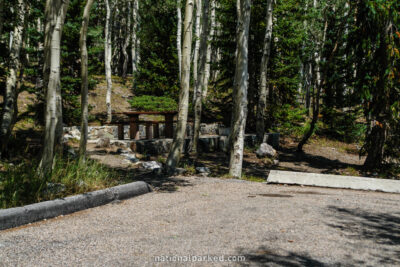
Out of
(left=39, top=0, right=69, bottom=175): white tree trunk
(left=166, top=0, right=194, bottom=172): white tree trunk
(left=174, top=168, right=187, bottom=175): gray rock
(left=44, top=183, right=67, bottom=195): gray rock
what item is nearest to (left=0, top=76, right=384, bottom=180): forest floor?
(left=174, top=168, right=187, bottom=175): gray rock

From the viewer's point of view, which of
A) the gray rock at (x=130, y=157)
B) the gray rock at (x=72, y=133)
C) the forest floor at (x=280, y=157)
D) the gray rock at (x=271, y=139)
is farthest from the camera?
the gray rock at (x=271, y=139)

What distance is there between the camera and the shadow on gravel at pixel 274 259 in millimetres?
2723

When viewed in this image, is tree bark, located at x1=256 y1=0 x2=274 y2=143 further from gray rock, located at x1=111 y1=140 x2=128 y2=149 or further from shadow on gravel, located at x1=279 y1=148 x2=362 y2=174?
gray rock, located at x1=111 y1=140 x2=128 y2=149

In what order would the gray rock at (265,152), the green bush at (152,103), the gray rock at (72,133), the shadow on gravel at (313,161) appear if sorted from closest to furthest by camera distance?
the shadow on gravel at (313,161) → the gray rock at (72,133) → the gray rock at (265,152) → the green bush at (152,103)

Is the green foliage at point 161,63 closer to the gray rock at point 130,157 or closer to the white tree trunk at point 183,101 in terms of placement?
the gray rock at point 130,157

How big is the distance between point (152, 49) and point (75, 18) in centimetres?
833

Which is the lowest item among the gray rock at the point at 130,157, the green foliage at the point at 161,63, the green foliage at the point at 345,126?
the gray rock at the point at 130,157

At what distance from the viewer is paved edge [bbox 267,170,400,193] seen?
21.8 ft

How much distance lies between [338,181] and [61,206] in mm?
5390

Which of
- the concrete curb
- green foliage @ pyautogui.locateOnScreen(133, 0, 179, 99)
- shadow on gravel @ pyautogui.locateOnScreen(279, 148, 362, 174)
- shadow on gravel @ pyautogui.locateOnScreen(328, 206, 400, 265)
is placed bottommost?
shadow on gravel @ pyautogui.locateOnScreen(279, 148, 362, 174)

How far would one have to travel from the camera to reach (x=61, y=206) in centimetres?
430

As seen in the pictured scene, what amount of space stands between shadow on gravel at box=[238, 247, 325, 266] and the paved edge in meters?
4.51

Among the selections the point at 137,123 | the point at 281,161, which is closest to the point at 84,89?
the point at 137,123

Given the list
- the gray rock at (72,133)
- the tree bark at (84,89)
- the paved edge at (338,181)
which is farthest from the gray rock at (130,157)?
the paved edge at (338,181)
